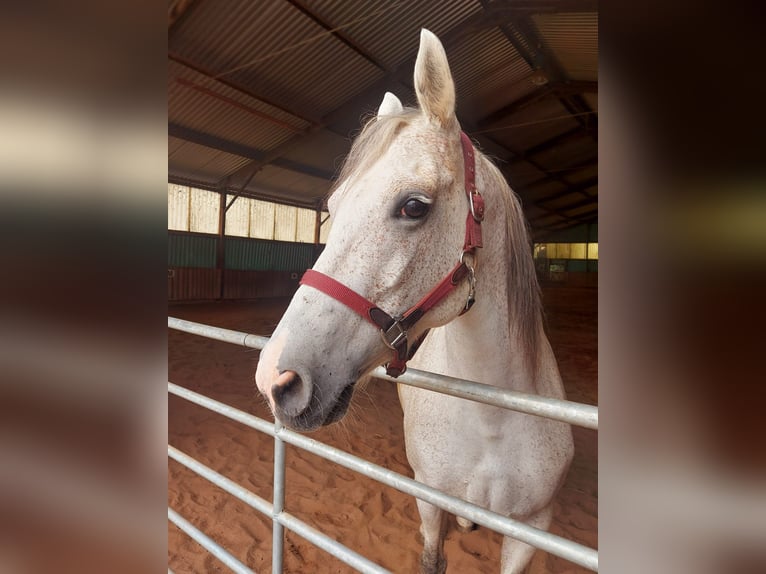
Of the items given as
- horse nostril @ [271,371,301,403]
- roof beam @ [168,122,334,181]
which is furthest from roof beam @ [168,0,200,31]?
horse nostril @ [271,371,301,403]

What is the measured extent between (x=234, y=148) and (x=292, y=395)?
22.2 feet

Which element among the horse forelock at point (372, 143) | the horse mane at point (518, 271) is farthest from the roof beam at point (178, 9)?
the horse mane at point (518, 271)

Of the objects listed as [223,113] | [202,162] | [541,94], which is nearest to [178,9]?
[223,113]

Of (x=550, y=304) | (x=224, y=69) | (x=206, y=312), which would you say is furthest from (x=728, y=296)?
(x=550, y=304)

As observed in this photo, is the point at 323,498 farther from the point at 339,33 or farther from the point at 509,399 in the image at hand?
the point at 339,33

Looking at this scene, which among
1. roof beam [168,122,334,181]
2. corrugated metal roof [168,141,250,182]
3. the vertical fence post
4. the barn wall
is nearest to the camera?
the vertical fence post

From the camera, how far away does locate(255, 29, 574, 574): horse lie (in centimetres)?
71

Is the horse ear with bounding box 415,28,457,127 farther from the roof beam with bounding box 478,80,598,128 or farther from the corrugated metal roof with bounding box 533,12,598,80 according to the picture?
the roof beam with bounding box 478,80,598,128

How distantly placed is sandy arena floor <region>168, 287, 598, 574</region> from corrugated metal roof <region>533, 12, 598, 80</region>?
2.82m

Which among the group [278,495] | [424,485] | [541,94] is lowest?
[278,495]

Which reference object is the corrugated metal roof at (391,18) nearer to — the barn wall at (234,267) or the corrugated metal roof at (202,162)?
the corrugated metal roof at (202,162)

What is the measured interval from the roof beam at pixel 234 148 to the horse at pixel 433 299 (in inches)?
204

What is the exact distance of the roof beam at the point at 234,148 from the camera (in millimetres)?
5426

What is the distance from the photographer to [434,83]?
82cm
